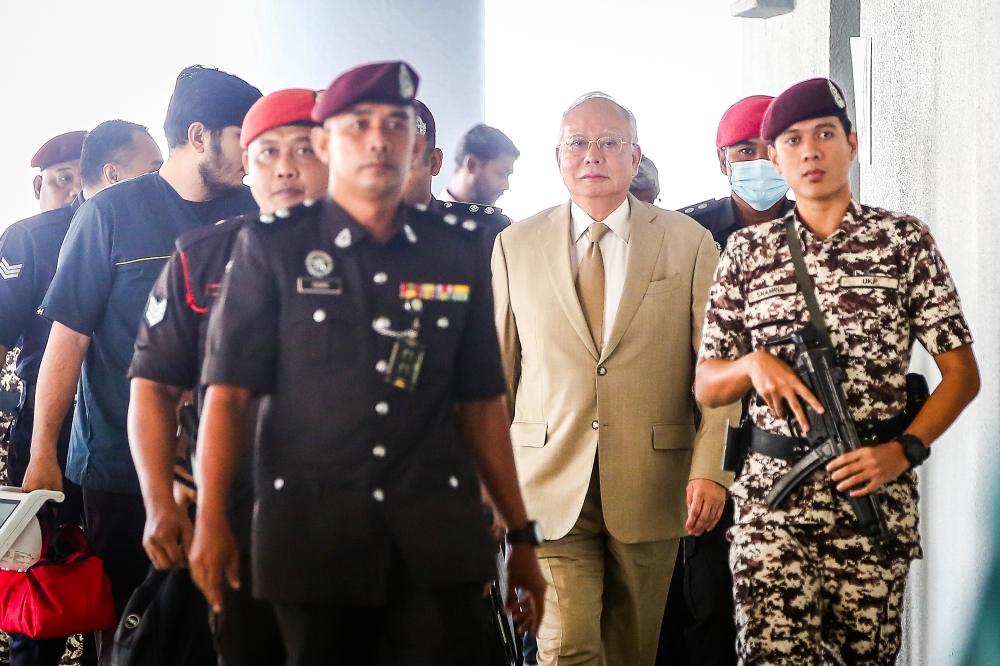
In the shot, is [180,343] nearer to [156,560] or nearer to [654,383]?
[156,560]

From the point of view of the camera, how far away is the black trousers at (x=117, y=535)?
2.28 m

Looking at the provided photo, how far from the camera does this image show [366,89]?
1.56 meters

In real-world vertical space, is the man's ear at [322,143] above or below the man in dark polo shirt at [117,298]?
above

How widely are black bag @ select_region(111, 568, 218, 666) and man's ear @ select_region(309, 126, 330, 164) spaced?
0.65 meters

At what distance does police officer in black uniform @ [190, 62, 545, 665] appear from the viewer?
5.10ft

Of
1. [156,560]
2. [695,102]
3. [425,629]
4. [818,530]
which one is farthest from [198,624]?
[695,102]

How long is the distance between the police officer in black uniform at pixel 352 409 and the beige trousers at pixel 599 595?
3.21 ft

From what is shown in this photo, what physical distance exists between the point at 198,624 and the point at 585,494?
1090mm

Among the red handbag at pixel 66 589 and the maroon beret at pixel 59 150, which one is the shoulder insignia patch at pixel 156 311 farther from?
the maroon beret at pixel 59 150

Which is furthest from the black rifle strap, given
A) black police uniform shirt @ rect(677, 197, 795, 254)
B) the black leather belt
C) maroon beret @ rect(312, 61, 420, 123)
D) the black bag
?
Answer: the black bag

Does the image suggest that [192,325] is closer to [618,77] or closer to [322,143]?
[322,143]

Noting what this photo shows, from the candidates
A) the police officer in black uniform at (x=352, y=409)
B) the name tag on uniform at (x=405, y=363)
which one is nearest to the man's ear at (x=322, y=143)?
the police officer in black uniform at (x=352, y=409)

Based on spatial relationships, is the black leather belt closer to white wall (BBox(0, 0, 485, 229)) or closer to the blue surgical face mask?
the blue surgical face mask

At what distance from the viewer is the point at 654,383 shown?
8.30 feet
